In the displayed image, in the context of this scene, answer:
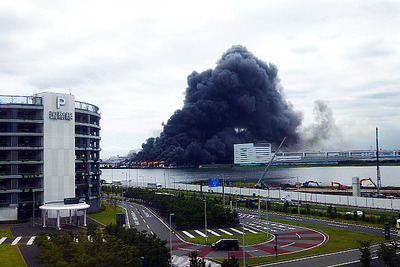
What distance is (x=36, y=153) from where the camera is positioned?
3073 inches

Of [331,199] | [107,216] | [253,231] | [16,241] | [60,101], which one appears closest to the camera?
[16,241]

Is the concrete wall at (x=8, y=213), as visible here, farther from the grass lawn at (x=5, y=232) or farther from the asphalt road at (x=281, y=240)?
the asphalt road at (x=281, y=240)

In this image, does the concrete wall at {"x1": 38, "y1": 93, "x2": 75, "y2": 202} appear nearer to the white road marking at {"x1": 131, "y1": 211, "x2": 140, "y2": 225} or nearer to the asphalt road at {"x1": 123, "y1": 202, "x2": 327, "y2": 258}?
the white road marking at {"x1": 131, "y1": 211, "x2": 140, "y2": 225}

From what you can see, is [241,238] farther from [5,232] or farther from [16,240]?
[5,232]

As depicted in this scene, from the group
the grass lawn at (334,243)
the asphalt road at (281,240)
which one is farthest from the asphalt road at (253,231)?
the grass lawn at (334,243)

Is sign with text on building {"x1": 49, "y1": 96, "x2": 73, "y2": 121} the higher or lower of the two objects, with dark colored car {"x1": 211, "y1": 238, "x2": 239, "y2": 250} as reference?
higher

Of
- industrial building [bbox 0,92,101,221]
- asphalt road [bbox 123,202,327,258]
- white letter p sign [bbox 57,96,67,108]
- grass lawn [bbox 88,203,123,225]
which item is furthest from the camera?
white letter p sign [bbox 57,96,67,108]

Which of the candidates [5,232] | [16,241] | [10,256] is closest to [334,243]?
[10,256]

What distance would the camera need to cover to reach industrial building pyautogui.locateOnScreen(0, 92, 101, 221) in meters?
73.4

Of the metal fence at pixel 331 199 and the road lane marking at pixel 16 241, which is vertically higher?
the metal fence at pixel 331 199

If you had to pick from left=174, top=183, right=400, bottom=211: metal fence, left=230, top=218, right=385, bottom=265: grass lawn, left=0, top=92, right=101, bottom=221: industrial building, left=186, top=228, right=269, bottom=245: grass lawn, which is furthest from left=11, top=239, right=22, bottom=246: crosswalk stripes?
left=174, top=183, right=400, bottom=211: metal fence

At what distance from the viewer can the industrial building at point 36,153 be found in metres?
73.4

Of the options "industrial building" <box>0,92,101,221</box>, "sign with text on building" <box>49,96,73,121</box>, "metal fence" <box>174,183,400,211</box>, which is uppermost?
"sign with text on building" <box>49,96,73,121</box>

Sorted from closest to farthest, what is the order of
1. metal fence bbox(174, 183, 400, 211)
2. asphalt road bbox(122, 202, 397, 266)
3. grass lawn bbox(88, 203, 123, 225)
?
1. asphalt road bbox(122, 202, 397, 266)
2. grass lawn bbox(88, 203, 123, 225)
3. metal fence bbox(174, 183, 400, 211)
